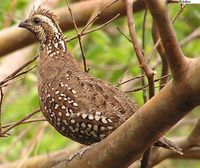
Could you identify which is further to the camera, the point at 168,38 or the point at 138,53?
the point at 138,53

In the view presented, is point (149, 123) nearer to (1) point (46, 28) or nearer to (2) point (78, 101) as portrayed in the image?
(2) point (78, 101)

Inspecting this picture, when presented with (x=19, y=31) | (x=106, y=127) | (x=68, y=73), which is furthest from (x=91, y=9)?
(x=106, y=127)

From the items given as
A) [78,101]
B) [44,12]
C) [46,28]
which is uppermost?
[44,12]

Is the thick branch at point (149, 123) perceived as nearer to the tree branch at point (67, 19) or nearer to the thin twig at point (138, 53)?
the thin twig at point (138, 53)

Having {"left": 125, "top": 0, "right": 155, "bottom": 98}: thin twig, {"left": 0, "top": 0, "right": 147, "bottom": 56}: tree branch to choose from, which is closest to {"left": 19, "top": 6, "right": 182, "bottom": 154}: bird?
{"left": 125, "top": 0, "right": 155, "bottom": 98}: thin twig

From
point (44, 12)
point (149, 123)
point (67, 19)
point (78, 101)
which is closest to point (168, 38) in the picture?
point (149, 123)

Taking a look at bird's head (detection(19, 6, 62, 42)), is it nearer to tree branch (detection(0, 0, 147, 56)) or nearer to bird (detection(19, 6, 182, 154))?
bird (detection(19, 6, 182, 154))

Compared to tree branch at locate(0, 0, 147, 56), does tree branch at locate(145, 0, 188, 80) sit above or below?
above

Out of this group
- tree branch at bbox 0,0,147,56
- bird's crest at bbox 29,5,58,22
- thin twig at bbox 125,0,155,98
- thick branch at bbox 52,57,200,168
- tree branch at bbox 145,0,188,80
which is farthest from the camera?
tree branch at bbox 0,0,147,56
